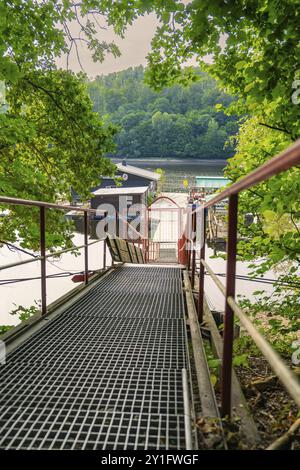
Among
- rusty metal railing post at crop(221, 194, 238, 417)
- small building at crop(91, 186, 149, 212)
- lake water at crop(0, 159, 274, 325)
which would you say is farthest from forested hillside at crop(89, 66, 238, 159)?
rusty metal railing post at crop(221, 194, 238, 417)

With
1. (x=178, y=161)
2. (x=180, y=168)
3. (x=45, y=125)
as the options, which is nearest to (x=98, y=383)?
(x=45, y=125)

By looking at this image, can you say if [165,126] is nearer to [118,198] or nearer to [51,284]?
[118,198]

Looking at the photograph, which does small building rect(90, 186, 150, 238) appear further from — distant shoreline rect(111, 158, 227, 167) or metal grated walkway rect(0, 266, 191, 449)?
distant shoreline rect(111, 158, 227, 167)

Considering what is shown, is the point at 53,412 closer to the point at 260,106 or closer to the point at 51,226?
the point at 260,106

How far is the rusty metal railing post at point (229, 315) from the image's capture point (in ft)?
5.29

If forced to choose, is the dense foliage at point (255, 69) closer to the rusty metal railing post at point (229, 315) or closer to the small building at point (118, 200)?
the rusty metal railing post at point (229, 315)

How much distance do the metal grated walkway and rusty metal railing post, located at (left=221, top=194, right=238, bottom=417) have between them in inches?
9.5

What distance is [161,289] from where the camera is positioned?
479 cm

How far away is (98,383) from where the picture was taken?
1998mm

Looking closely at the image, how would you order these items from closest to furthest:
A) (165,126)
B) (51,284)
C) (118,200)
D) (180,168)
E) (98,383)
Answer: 1. (98,383)
2. (51,284)
3. (118,200)
4. (180,168)
5. (165,126)

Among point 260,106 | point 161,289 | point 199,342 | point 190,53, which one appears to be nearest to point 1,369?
point 199,342

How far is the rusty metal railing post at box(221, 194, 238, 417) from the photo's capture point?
161cm

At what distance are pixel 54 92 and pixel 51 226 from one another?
2649mm

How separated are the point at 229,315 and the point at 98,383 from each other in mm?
918
